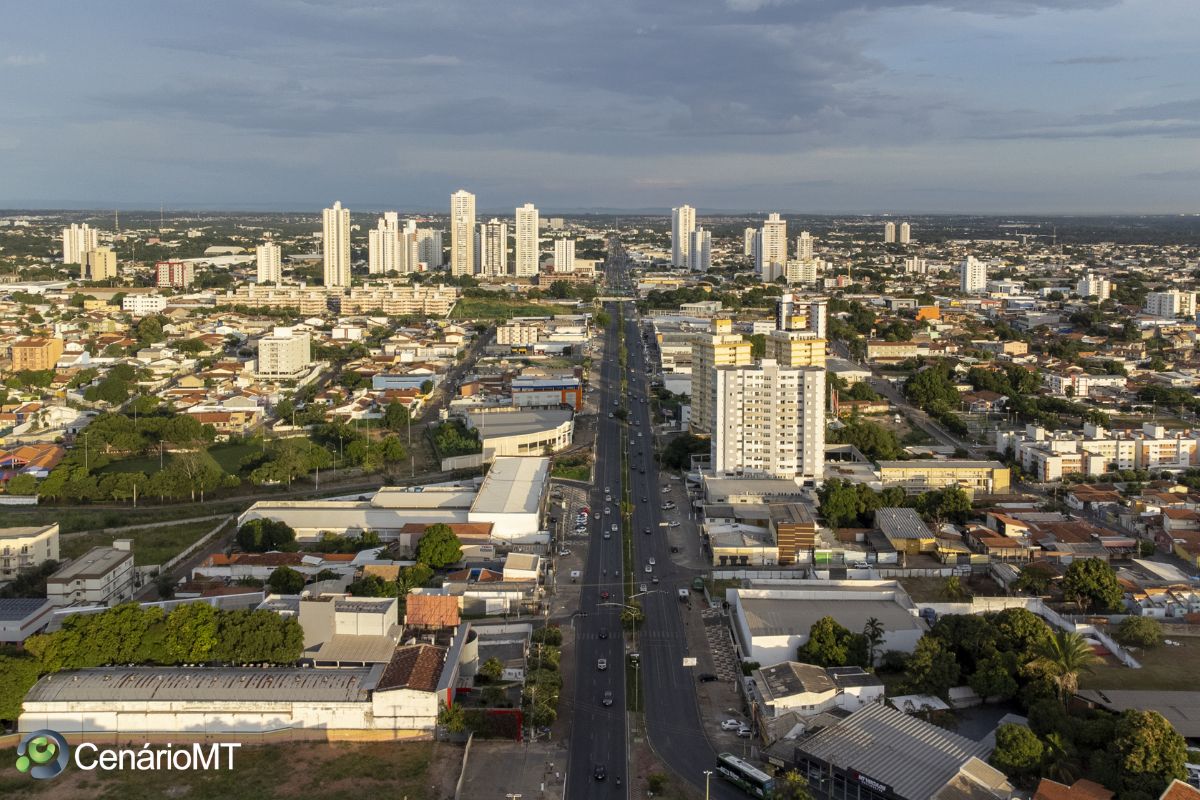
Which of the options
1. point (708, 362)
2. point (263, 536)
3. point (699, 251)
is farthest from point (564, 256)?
point (263, 536)

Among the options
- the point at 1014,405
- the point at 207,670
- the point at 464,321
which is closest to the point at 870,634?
the point at 207,670

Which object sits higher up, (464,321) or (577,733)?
(464,321)

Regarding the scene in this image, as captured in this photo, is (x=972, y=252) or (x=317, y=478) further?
(x=972, y=252)

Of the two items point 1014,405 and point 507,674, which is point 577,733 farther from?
point 1014,405

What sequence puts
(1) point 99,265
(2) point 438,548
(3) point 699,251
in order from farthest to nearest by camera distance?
(3) point 699,251, (1) point 99,265, (2) point 438,548

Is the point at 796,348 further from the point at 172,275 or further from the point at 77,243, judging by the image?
the point at 77,243

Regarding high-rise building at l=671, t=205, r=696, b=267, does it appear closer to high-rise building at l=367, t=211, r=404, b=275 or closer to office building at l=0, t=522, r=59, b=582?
high-rise building at l=367, t=211, r=404, b=275

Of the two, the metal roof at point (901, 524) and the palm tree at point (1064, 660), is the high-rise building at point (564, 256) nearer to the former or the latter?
the metal roof at point (901, 524)
